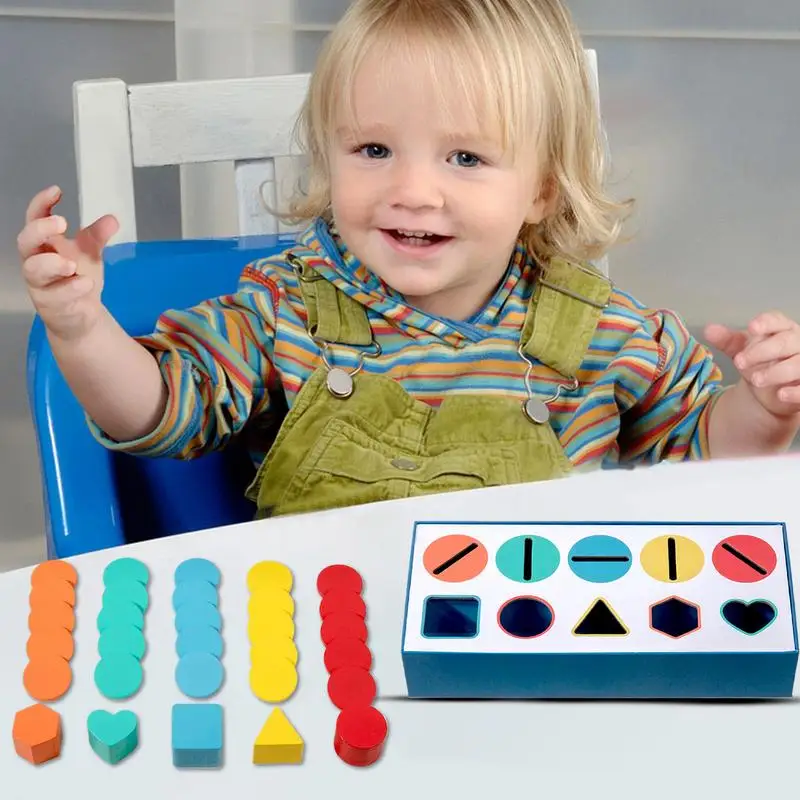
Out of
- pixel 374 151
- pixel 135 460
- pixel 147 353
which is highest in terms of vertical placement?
pixel 374 151

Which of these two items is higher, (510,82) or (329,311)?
(510,82)

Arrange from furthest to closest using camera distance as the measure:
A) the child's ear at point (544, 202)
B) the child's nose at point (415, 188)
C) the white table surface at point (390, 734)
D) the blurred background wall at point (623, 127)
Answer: the blurred background wall at point (623, 127), the child's ear at point (544, 202), the child's nose at point (415, 188), the white table surface at point (390, 734)

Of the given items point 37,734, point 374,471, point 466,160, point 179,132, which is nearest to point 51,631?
point 37,734

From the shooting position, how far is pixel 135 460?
90 cm

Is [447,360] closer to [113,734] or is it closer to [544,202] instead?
[544,202]

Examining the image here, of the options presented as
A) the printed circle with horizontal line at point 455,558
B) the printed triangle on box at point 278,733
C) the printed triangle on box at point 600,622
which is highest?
the printed circle with horizontal line at point 455,558

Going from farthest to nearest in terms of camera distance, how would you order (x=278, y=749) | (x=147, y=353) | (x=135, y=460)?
(x=135, y=460)
(x=147, y=353)
(x=278, y=749)

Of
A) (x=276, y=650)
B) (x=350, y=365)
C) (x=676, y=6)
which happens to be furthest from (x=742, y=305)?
(x=276, y=650)

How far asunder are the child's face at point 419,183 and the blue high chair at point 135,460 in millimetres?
138

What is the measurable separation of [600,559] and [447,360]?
37 cm

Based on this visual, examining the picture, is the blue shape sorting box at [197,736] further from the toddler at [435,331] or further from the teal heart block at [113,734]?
the toddler at [435,331]

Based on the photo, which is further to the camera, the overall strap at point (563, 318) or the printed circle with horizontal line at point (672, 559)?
the overall strap at point (563, 318)

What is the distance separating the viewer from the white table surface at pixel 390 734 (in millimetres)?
Result: 478

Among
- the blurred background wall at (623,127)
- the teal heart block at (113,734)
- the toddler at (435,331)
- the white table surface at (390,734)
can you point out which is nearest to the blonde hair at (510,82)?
the toddler at (435,331)
